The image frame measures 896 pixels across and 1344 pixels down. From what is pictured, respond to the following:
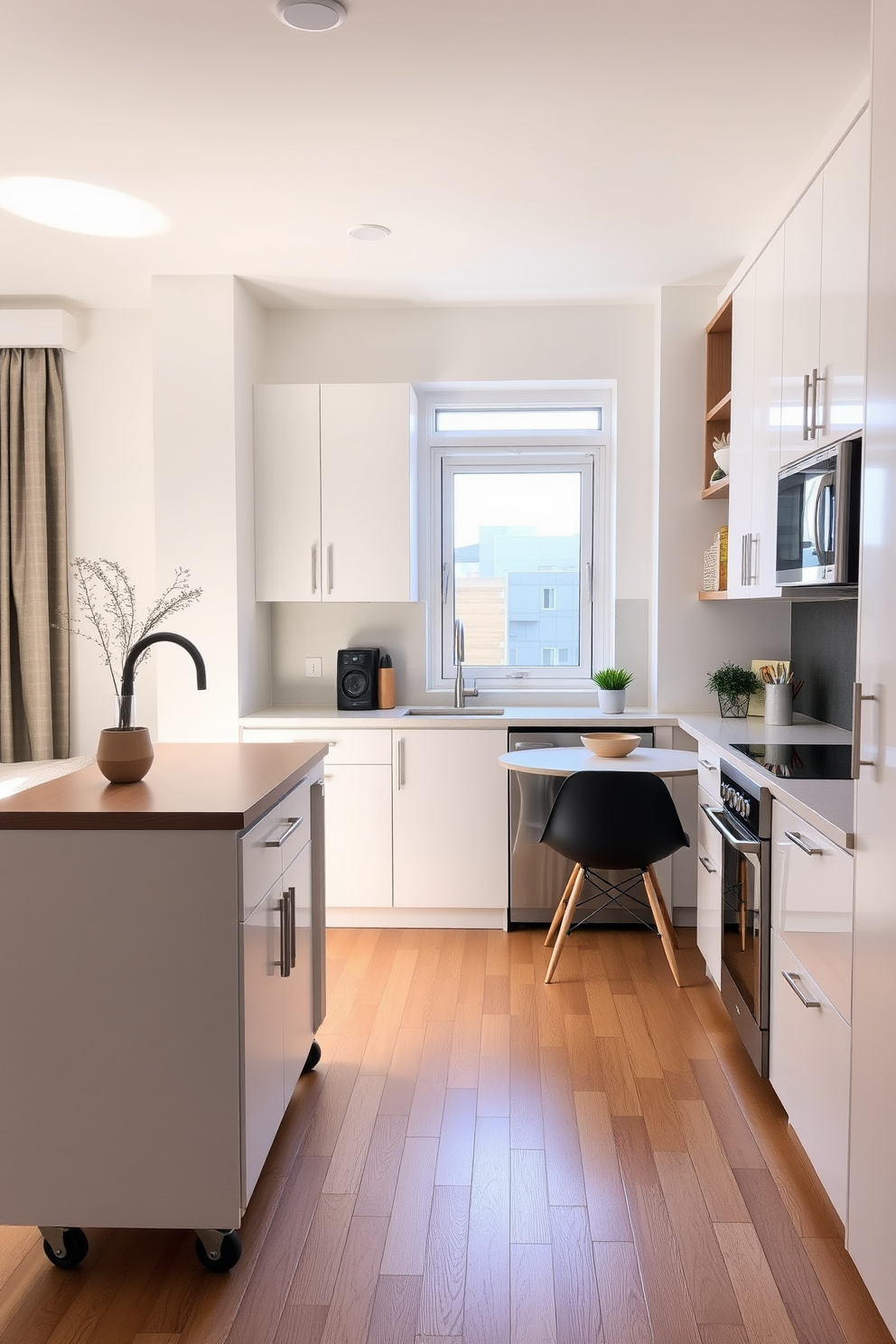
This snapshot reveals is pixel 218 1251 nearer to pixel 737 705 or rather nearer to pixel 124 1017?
pixel 124 1017

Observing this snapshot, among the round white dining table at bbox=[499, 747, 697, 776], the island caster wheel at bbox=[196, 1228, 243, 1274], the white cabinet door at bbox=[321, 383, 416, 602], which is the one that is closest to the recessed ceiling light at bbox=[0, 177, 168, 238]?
the white cabinet door at bbox=[321, 383, 416, 602]

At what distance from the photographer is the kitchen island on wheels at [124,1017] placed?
199 centimetres

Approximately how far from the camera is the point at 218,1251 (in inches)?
80.8

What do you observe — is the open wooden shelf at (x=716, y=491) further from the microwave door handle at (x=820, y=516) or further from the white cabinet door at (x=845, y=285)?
the microwave door handle at (x=820, y=516)

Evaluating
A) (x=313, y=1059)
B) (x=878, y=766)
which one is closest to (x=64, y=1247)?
(x=313, y=1059)

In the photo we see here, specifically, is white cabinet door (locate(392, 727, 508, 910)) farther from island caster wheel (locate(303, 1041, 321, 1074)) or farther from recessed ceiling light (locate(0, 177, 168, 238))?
recessed ceiling light (locate(0, 177, 168, 238))

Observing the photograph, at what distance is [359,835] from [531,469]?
77.0 inches

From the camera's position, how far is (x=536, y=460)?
196 inches

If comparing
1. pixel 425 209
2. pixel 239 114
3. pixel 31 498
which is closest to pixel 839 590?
pixel 425 209

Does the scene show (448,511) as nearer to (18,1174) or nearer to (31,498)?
(31,498)

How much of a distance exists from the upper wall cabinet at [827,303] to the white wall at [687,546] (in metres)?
1.34

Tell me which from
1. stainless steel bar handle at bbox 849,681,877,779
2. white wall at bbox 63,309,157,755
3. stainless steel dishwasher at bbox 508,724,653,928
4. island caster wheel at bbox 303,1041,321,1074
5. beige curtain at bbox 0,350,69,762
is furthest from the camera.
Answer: white wall at bbox 63,309,157,755

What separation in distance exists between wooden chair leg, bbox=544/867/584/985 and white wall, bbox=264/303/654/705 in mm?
1241

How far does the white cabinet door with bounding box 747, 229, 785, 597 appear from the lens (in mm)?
3186
